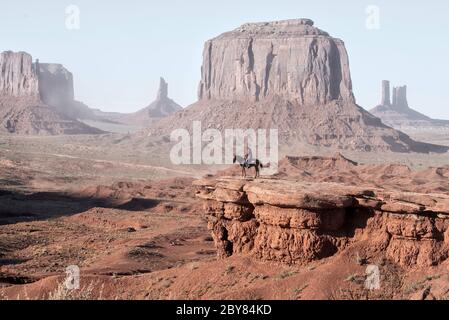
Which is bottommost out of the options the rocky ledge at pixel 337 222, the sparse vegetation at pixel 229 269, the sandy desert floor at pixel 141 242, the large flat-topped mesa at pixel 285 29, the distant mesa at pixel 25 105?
the sandy desert floor at pixel 141 242

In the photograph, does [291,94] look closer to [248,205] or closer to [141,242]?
[141,242]

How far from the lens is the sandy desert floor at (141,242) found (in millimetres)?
18875

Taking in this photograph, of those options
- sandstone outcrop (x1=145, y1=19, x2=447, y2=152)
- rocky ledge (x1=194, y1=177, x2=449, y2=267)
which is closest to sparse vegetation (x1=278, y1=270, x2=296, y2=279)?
rocky ledge (x1=194, y1=177, x2=449, y2=267)

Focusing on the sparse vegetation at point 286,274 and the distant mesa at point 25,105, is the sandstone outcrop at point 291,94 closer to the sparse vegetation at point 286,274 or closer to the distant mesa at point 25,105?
the distant mesa at point 25,105

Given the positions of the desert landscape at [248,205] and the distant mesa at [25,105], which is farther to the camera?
the distant mesa at [25,105]

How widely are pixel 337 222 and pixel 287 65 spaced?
4321 inches

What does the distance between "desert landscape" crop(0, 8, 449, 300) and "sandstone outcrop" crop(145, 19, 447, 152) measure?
0.28 m

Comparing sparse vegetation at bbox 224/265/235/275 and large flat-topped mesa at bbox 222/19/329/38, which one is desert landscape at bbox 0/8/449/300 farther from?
large flat-topped mesa at bbox 222/19/329/38

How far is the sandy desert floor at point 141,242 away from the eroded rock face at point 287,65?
78.8 feet

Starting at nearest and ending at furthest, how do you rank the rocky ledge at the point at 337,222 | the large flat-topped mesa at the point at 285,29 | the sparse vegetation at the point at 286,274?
the rocky ledge at the point at 337,222 → the sparse vegetation at the point at 286,274 → the large flat-topped mesa at the point at 285,29

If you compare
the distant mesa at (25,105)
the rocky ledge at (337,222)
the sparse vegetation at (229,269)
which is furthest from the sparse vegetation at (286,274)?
the distant mesa at (25,105)

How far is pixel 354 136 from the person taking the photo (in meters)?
119

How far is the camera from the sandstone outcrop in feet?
391
